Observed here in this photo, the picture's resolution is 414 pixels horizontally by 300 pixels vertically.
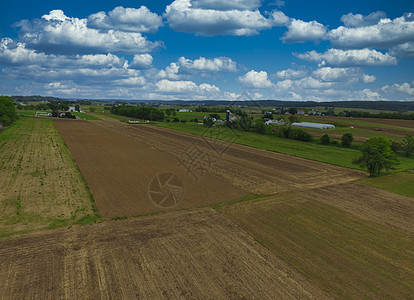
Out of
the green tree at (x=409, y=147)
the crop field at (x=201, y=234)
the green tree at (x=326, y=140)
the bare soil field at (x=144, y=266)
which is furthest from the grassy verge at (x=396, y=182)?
the green tree at (x=326, y=140)

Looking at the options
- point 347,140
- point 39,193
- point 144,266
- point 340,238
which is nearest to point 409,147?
point 347,140

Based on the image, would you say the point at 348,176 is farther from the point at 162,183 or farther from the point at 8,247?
the point at 8,247

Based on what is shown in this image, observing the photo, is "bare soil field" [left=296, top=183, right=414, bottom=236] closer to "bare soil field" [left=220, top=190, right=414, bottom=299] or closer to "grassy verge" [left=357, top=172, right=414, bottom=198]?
"bare soil field" [left=220, top=190, right=414, bottom=299]

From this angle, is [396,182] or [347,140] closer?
[396,182]

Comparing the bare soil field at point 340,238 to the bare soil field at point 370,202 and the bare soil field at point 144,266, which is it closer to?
the bare soil field at point 370,202

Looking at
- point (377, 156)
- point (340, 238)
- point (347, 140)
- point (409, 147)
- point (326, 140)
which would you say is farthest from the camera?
point (326, 140)

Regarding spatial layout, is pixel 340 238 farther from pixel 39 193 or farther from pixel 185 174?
pixel 39 193

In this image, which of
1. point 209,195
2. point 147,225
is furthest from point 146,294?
point 209,195
